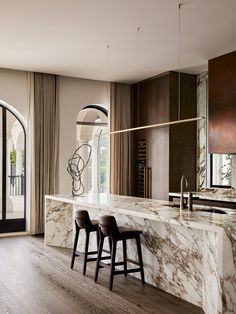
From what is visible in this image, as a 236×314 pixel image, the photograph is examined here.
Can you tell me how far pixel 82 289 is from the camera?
14.0 ft

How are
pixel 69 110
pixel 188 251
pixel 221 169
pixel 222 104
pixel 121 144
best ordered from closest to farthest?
pixel 188 251
pixel 222 104
pixel 221 169
pixel 69 110
pixel 121 144

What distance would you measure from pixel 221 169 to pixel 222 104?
1406 millimetres

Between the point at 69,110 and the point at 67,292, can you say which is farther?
the point at 69,110

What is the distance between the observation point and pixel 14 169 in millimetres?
7457

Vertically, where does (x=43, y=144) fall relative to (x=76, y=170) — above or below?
above

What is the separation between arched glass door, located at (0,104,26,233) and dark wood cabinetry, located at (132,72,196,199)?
2486 millimetres

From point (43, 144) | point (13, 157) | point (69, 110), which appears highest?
point (69, 110)

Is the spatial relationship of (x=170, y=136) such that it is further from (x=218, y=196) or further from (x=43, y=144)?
(x=43, y=144)

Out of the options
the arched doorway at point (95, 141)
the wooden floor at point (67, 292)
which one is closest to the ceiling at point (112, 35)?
the arched doorway at point (95, 141)

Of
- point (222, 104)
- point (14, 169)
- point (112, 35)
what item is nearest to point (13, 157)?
point (14, 169)

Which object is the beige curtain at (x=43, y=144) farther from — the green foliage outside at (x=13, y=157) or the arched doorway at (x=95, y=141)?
the arched doorway at (x=95, y=141)

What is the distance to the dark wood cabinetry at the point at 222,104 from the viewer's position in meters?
5.76

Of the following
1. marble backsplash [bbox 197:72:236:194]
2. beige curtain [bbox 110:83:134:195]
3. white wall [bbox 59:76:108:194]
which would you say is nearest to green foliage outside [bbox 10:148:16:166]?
white wall [bbox 59:76:108:194]

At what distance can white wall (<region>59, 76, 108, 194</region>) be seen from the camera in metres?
7.66
